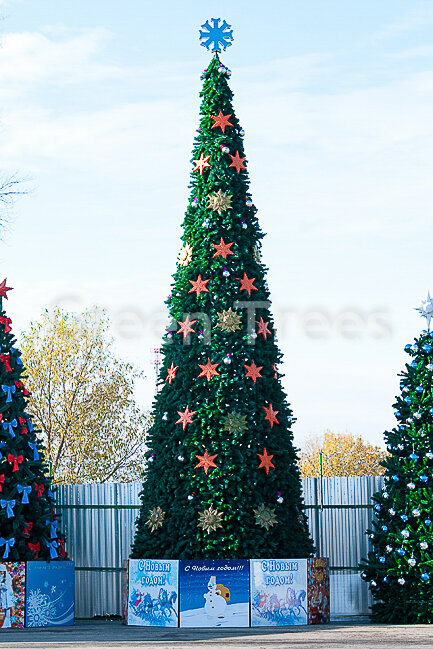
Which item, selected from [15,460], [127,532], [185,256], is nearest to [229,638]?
[15,460]

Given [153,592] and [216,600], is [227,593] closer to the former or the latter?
[216,600]

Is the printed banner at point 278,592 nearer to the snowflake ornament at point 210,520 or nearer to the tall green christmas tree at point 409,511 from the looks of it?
the snowflake ornament at point 210,520

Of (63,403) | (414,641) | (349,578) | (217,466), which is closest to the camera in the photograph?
(414,641)

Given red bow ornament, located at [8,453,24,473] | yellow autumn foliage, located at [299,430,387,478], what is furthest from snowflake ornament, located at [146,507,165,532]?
yellow autumn foliage, located at [299,430,387,478]

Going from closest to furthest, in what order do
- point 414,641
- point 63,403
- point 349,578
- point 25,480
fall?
point 414,641 → point 25,480 → point 349,578 → point 63,403

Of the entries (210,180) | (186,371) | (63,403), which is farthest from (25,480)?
(63,403)

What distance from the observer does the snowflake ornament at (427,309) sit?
14500mm

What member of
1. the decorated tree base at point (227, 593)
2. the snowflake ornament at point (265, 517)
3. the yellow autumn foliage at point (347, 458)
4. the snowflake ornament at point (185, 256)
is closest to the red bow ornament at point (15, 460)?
the decorated tree base at point (227, 593)

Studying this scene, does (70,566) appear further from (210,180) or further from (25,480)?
(210,180)

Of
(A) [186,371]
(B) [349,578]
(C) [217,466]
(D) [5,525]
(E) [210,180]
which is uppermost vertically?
(E) [210,180]

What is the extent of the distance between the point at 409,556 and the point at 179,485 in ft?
11.5

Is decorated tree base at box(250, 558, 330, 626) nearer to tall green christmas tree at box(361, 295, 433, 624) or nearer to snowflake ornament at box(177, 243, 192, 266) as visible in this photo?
tall green christmas tree at box(361, 295, 433, 624)

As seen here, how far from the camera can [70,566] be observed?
14.4 metres

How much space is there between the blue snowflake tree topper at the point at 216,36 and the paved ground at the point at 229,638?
871 cm
